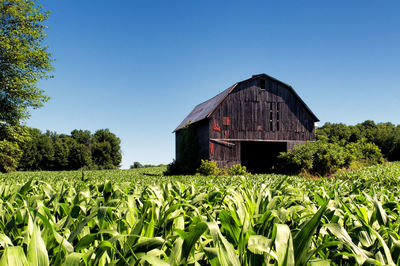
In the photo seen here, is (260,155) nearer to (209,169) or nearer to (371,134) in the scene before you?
(209,169)

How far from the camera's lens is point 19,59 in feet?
81.0

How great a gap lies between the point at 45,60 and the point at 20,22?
4192mm

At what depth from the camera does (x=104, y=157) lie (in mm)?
75938

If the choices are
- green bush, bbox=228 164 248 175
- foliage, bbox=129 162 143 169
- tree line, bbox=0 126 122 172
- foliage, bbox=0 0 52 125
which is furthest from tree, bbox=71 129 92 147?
green bush, bbox=228 164 248 175

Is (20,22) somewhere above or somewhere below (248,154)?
above

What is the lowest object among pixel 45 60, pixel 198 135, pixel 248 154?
pixel 248 154

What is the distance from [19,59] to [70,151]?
50905mm

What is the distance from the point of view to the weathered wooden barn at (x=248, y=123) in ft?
80.0

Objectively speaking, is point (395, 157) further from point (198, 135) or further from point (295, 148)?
point (198, 135)

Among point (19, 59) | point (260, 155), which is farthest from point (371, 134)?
point (19, 59)

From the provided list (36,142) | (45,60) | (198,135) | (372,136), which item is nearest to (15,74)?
(45,60)

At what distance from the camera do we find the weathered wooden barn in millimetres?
24375

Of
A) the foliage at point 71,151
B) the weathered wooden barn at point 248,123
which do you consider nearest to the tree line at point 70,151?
the foliage at point 71,151

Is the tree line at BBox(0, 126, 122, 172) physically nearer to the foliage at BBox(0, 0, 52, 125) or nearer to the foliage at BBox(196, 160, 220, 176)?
the foliage at BBox(0, 0, 52, 125)
